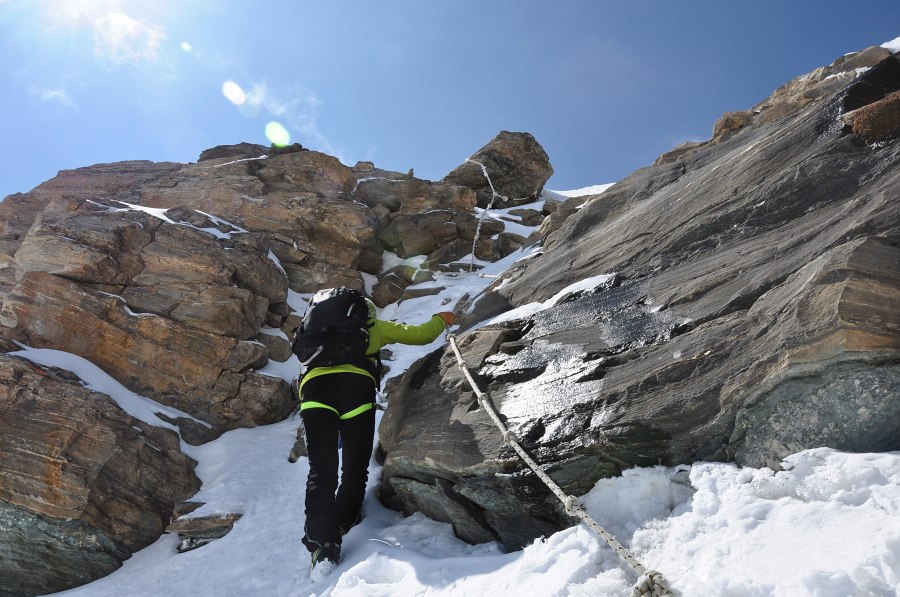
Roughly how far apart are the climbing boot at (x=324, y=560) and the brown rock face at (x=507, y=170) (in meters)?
22.7

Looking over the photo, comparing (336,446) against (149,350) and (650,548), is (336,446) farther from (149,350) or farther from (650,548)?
(149,350)

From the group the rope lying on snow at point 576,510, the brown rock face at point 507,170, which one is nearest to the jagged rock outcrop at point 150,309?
the rope lying on snow at point 576,510

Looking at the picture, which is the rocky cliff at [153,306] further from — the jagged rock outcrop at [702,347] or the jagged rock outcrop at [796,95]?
the jagged rock outcrop at [796,95]

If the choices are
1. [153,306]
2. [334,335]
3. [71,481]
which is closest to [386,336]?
[334,335]

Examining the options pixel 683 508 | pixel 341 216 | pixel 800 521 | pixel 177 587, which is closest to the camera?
pixel 800 521

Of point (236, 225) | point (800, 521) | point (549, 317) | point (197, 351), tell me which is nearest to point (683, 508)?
point (800, 521)

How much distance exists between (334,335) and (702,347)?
4125 mm

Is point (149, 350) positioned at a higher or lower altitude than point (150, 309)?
lower

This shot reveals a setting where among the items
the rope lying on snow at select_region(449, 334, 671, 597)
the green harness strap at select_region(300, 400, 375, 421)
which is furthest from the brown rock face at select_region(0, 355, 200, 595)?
the rope lying on snow at select_region(449, 334, 671, 597)

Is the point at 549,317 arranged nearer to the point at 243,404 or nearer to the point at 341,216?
the point at 243,404

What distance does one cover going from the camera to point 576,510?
3936mm

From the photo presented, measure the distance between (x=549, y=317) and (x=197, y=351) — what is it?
27.8 feet

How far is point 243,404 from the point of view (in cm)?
1144

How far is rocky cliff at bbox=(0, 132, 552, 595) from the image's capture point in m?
8.29
